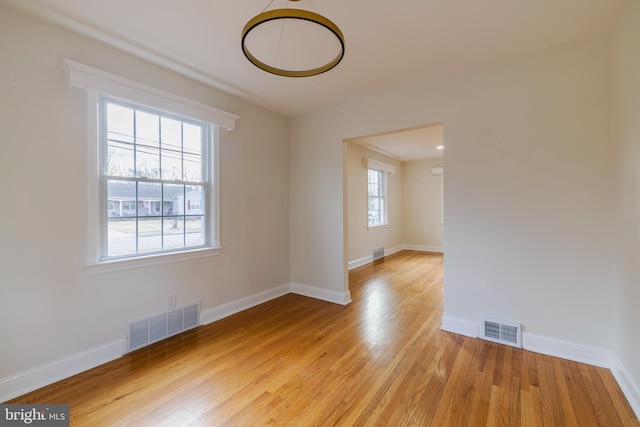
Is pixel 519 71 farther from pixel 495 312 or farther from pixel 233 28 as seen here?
pixel 233 28

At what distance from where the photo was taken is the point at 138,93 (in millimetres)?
2395

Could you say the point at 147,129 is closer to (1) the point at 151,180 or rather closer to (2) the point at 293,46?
(1) the point at 151,180

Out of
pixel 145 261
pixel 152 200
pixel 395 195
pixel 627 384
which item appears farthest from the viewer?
pixel 395 195

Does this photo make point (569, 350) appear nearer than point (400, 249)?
Yes

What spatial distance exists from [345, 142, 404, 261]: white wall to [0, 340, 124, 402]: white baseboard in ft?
12.5

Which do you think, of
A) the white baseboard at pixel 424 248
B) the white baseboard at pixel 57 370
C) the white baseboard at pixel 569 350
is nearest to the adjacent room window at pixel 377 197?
the white baseboard at pixel 424 248

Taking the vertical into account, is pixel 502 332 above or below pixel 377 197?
below

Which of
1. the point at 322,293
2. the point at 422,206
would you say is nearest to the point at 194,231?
the point at 322,293

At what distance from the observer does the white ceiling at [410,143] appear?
4.74 meters

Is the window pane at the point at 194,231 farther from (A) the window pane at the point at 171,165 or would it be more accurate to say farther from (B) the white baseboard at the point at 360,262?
(B) the white baseboard at the point at 360,262

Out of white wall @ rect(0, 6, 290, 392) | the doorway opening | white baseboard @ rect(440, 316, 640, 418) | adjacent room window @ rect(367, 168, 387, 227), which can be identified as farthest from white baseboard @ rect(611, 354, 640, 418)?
adjacent room window @ rect(367, 168, 387, 227)

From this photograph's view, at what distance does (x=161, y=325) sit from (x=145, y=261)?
2.15 feet

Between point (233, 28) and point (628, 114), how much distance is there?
9.30 ft

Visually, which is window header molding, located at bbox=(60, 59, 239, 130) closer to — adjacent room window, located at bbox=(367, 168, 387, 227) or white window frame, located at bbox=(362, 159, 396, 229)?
white window frame, located at bbox=(362, 159, 396, 229)
